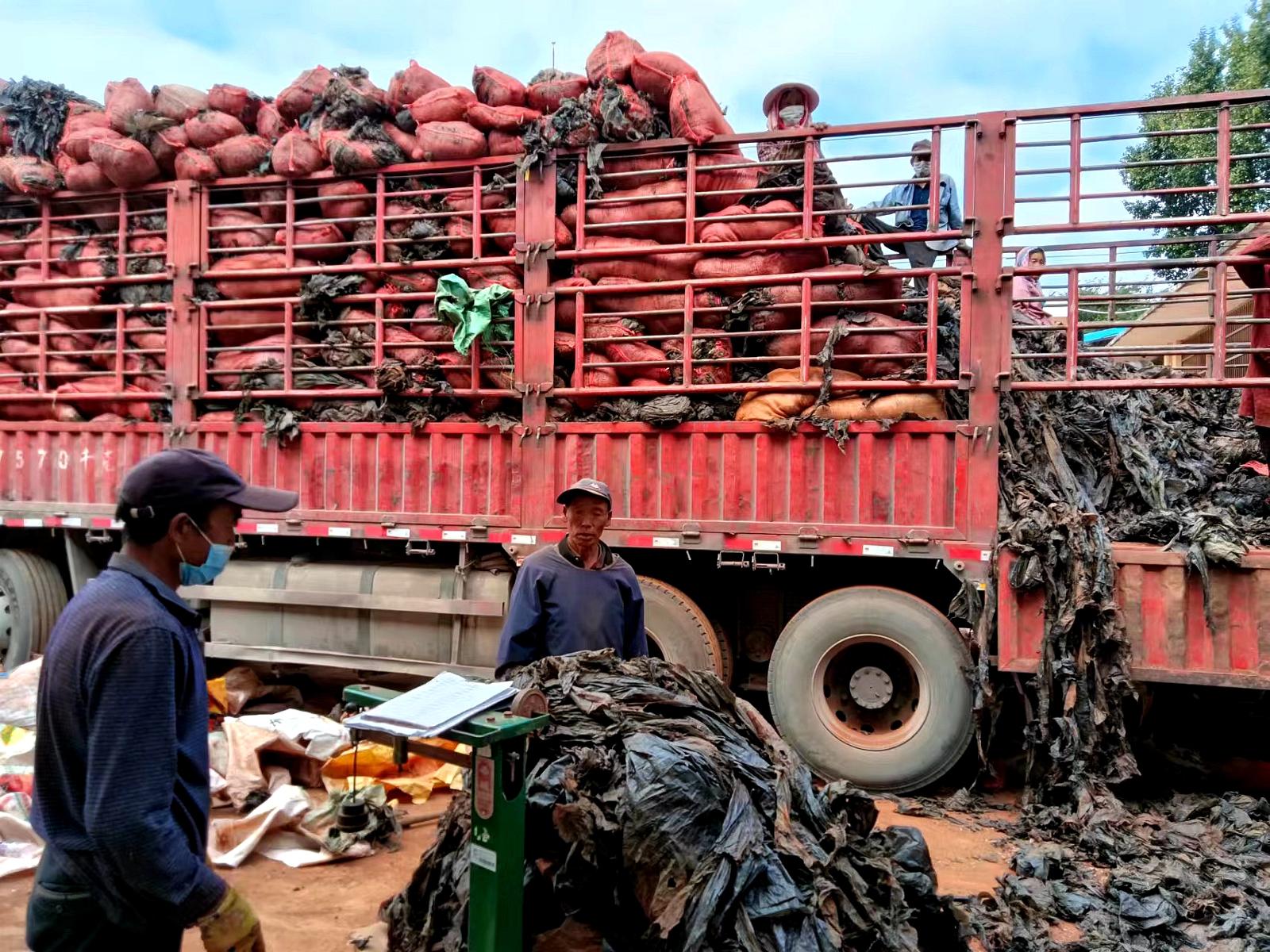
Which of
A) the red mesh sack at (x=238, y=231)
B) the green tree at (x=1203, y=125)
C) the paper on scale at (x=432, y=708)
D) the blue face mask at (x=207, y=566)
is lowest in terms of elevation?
the paper on scale at (x=432, y=708)

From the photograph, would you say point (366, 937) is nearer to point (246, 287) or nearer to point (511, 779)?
point (511, 779)

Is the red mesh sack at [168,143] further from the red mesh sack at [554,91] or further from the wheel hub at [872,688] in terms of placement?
the wheel hub at [872,688]

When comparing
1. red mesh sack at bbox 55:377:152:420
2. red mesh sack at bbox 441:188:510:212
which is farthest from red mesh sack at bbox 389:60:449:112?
red mesh sack at bbox 55:377:152:420

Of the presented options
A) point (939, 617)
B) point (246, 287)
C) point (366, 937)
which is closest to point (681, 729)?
point (366, 937)

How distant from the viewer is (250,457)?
21.2 ft

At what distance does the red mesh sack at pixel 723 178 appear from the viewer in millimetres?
5609

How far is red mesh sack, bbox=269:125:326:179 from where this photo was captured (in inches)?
249

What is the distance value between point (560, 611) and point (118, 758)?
6.67 ft

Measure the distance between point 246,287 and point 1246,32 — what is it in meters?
19.8

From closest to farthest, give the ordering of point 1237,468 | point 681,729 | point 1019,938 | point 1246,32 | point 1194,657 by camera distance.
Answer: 1. point 681,729
2. point 1019,938
3. point 1194,657
4. point 1237,468
5. point 1246,32

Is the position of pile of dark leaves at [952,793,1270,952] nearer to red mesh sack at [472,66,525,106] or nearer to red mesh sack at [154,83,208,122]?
red mesh sack at [472,66,525,106]

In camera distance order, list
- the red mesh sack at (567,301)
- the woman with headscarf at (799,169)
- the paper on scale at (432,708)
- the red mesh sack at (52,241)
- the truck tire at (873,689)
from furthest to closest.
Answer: the red mesh sack at (52,241), the red mesh sack at (567,301), the woman with headscarf at (799,169), the truck tire at (873,689), the paper on scale at (432,708)

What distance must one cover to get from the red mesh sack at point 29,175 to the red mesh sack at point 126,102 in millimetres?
722

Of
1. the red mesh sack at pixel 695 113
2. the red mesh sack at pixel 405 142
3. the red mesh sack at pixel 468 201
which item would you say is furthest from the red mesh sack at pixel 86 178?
the red mesh sack at pixel 695 113
